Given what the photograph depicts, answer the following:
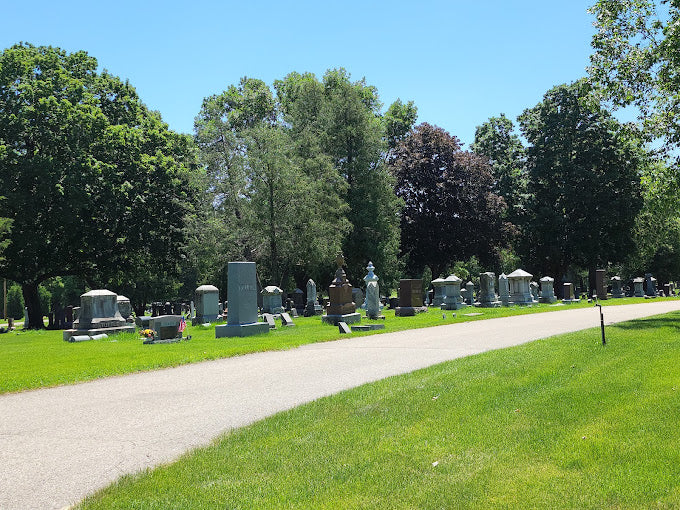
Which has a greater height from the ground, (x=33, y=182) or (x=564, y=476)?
(x=33, y=182)

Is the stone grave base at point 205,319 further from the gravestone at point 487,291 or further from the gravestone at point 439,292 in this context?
the gravestone at point 487,291

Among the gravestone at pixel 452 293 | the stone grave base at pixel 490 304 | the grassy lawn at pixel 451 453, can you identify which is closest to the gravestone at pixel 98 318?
the grassy lawn at pixel 451 453

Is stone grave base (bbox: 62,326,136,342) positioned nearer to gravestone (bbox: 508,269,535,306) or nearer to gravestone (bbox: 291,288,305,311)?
gravestone (bbox: 291,288,305,311)

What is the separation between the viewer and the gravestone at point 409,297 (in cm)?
2791

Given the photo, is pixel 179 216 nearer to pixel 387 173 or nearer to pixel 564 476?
pixel 387 173

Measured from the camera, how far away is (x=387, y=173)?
135ft

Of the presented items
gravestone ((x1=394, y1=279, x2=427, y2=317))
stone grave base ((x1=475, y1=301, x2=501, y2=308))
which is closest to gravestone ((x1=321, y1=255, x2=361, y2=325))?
gravestone ((x1=394, y1=279, x2=427, y2=317))

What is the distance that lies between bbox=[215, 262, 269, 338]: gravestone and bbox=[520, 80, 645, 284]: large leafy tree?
32.9 meters

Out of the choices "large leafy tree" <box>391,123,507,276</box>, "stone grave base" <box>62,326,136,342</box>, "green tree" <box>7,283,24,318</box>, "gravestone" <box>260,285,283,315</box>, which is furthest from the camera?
"green tree" <box>7,283,24,318</box>

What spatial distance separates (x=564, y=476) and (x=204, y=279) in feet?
159

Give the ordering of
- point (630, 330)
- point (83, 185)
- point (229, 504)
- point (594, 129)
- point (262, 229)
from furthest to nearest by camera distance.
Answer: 1. point (594, 129)
2. point (262, 229)
3. point (83, 185)
4. point (630, 330)
5. point (229, 504)

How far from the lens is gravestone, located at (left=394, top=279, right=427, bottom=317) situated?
1099 inches

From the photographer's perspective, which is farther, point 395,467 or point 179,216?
point 179,216

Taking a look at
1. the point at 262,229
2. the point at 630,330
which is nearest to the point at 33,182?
the point at 262,229
